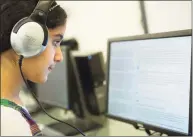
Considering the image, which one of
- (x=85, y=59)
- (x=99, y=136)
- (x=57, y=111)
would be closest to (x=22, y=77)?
(x=99, y=136)

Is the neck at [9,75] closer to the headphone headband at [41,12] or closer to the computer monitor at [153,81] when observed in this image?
the headphone headband at [41,12]

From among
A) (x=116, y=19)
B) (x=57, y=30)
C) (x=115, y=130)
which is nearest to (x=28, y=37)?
(x=57, y=30)

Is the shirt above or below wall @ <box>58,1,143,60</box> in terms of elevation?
below

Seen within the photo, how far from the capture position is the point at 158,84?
0.95m

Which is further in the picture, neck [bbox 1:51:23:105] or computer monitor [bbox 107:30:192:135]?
computer monitor [bbox 107:30:192:135]

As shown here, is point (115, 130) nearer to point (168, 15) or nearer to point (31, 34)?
point (168, 15)

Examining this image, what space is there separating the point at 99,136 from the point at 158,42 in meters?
0.53

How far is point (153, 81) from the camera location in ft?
3.18

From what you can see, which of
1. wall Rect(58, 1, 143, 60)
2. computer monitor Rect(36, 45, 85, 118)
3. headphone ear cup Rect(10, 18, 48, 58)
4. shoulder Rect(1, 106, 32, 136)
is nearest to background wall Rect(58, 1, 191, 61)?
wall Rect(58, 1, 143, 60)

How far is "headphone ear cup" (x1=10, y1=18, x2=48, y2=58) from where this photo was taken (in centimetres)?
69

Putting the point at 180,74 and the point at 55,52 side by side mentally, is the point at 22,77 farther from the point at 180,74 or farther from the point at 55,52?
the point at 180,74

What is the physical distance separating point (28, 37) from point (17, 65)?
0.11m

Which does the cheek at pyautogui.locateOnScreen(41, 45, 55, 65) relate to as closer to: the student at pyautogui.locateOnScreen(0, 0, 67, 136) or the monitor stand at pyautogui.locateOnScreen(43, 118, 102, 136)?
the student at pyautogui.locateOnScreen(0, 0, 67, 136)

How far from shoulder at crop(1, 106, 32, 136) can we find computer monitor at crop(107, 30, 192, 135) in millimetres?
450
